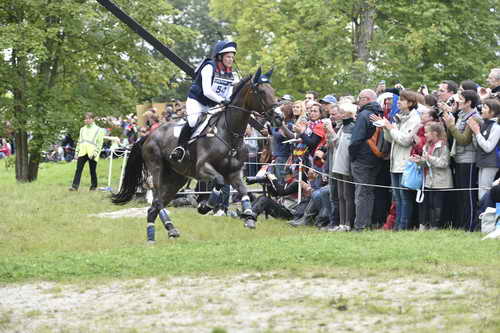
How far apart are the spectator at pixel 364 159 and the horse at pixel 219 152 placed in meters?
1.61

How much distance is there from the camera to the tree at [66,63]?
30344 mm

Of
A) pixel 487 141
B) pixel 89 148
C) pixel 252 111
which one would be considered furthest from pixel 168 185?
pixel 89 148

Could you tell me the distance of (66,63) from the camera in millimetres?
32469

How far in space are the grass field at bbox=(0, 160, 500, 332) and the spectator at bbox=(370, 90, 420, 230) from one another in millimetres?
829

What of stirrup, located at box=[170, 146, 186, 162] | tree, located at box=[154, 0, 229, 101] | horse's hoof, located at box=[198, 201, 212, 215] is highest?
tree, located at box=[154, 0, 229, 101]

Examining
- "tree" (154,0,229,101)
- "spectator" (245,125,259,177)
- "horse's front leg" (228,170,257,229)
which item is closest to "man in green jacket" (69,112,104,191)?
"spectator" (245,125,259,177)

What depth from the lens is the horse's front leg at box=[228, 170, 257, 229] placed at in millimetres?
14867

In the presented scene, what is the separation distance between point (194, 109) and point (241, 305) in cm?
720

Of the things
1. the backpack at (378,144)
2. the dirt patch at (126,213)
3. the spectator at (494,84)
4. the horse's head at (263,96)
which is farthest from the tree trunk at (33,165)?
the spectator at (494,84)

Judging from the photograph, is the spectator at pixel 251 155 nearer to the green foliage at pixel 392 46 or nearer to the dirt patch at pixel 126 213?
the dirt patch at pixel 126 213

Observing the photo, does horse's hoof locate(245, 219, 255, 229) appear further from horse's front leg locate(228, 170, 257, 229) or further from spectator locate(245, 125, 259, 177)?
spectator locate(245, 125, 259, 177)

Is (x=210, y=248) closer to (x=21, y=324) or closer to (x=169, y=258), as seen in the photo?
(x=169, y=258)

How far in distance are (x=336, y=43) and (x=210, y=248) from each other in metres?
27.3

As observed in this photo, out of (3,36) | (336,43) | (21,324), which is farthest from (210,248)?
(336,43)
